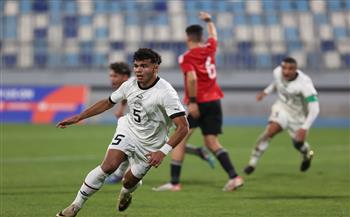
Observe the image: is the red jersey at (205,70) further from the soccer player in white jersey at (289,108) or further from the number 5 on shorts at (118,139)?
the number 5 on shorts at (118,139)

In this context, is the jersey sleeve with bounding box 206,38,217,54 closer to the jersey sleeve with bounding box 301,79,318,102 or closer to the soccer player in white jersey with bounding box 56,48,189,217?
the jersey sleeve with bounding box 301,79,318,102

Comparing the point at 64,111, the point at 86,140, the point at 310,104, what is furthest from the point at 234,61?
the point at 310,104

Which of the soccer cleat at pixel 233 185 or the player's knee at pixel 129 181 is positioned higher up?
the player's knee at pixel 129 181

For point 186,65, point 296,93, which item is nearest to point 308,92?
point 296,93

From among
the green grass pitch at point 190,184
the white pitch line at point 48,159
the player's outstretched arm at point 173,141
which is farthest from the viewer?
the white pitch line at point 48,159

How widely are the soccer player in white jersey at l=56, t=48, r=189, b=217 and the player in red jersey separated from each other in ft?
9.11

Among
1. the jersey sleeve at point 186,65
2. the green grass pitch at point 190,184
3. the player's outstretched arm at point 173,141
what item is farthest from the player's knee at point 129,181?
the jersey sleeve at point 186,65

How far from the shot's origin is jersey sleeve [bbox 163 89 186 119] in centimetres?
673

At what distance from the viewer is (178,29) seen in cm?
3105

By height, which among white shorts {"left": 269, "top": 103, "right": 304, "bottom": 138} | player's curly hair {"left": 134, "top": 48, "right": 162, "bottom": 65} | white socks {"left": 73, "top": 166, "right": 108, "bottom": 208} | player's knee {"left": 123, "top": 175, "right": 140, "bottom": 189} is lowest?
white shorts {"left": 269, "top": 103, "right": 304, "bottom": 138}

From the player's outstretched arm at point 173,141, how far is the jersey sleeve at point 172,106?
0.15ft

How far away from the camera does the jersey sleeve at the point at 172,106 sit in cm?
673

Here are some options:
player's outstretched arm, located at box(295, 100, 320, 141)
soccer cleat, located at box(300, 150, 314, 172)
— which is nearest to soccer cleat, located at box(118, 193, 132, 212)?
player's outstretched arm, located at box(295, 100, 320, 141)

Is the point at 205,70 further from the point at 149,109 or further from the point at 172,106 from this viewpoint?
the point at 172,106
